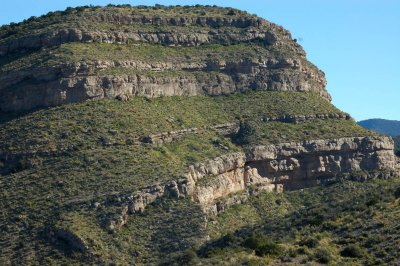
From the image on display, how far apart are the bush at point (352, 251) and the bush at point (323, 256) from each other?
1.05m

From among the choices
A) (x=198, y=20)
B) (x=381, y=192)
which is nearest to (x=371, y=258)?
(x=381, y=192)

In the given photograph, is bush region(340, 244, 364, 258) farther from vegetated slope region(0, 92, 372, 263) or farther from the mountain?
vegetated slope region(0, 92, 372, 263)

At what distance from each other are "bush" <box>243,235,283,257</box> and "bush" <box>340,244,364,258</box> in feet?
17.5

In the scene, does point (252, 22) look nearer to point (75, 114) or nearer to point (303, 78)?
point (303, 78)

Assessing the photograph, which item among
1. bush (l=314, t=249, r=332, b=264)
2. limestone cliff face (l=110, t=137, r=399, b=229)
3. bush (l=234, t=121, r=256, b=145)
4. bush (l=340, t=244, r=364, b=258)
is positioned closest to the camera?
bush (l=340, t=244, r=364, b=258)

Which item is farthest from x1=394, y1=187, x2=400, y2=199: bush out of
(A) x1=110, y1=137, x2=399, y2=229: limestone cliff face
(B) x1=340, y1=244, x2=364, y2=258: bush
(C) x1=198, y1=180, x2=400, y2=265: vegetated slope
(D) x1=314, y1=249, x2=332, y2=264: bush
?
(A) x1=110, y1=137, x2=399, y2=229: limestone cliff face

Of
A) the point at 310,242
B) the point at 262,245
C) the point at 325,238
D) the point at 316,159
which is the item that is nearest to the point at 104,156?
the point at 316,159

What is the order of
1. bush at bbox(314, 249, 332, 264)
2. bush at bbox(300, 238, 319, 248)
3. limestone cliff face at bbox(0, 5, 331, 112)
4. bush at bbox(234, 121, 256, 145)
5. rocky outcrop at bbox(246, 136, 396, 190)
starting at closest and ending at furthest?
bush at bbox(314, 249, 332, 264)
bush at bbox(300, 238, 319, 248)
limestone cliff face at bbox(0, 5, 331, 112)
rocky outcrop at bbox(246, 136, 396, 190)
bush at bbox(234, 121, 256, 145)

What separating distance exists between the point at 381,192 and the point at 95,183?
25170mm

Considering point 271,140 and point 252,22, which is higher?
point 252,22

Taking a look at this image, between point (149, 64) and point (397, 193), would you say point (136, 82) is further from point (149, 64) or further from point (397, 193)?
point (397, 193)

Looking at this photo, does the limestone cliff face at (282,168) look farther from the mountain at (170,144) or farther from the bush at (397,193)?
the bush at (397,193)

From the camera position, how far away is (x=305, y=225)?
8412 cm

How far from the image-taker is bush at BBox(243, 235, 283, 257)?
75875 millimetres
